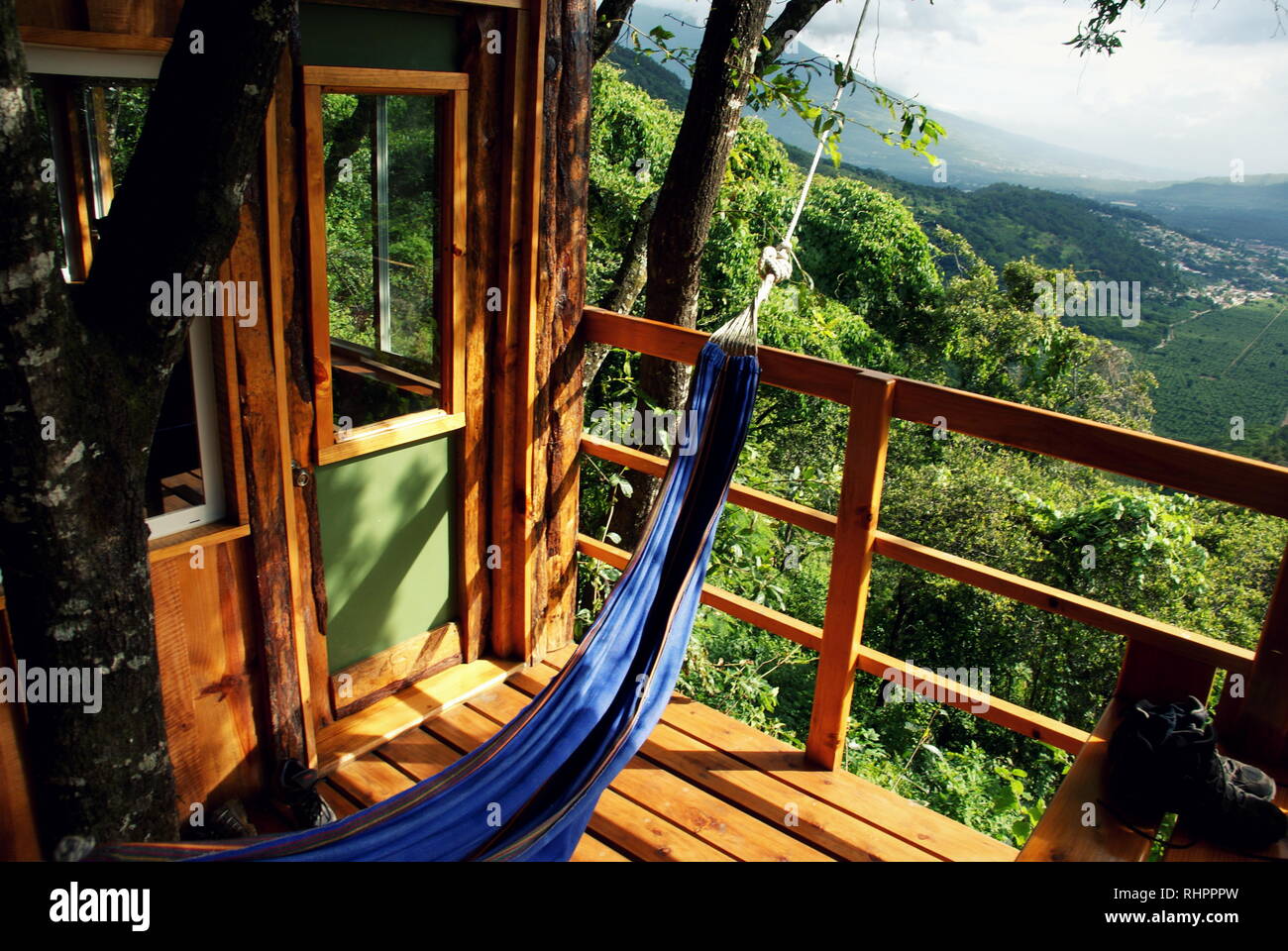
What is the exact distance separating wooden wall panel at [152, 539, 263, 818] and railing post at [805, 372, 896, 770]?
1.35 metres

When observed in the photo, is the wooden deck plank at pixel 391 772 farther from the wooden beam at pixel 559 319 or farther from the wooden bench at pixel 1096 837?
the wooden bench at pixel 1096 837

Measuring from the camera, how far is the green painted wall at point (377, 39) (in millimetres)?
2062

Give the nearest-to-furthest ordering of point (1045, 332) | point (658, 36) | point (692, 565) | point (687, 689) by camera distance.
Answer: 1. point (692, 565)
2. point (687, 689)
3. point (658, 36)
4. point (1045, 332)

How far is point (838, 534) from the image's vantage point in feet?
7.86

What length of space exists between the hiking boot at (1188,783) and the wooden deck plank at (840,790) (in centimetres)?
56

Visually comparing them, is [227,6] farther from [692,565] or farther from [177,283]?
[692,565]

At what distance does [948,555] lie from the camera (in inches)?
90.7

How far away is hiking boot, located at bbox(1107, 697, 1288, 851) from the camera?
167cm

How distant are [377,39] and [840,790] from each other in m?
2.13

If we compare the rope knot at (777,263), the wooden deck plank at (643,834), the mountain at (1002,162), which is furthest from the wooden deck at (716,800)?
the mountain at (1002,162)

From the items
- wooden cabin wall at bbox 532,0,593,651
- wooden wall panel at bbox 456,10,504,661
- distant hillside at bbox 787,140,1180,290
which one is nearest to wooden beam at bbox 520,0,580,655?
wooden cabin wall at bbox 532,0,593,651

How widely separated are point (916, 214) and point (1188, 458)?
2176 centimetres

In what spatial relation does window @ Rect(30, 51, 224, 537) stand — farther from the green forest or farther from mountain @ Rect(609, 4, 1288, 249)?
mountain @ Rect(609, 4, 1288, 249)
